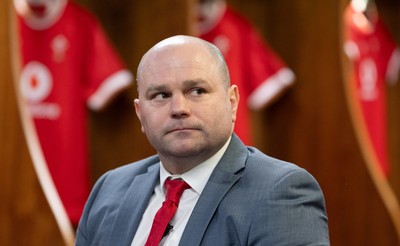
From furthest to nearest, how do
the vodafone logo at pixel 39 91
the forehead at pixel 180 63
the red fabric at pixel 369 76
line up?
the red fabric at pixel 369 76 → the vodafone logo at pixel 39 91 → the forehead at pixel 180 63

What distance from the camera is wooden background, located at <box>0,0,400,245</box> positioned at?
2.55 m

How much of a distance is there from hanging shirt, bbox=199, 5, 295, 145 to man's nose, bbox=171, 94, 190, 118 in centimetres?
152

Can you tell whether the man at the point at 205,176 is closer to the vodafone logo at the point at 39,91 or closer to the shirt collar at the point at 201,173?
the shirt collar at the point at 201,173

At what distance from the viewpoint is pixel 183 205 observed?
130 centimetres

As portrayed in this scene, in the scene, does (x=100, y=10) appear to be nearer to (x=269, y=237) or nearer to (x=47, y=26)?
(x=47, y=26)

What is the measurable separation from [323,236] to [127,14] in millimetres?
1629

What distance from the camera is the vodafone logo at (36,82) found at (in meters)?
2.50

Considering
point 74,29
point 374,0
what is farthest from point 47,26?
point 374,0

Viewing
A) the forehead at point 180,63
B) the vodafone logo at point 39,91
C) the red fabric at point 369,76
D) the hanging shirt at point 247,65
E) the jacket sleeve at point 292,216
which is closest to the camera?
the jacket sleeve at point 292,216

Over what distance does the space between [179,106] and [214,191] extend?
0.15m

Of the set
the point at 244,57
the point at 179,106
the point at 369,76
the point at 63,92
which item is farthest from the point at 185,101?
the point at 369,76

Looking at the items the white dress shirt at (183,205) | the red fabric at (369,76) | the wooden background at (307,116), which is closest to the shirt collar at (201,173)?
the white dress shirt at (183,205)

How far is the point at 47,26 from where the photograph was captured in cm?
253

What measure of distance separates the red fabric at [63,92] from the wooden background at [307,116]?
125 millimetres
